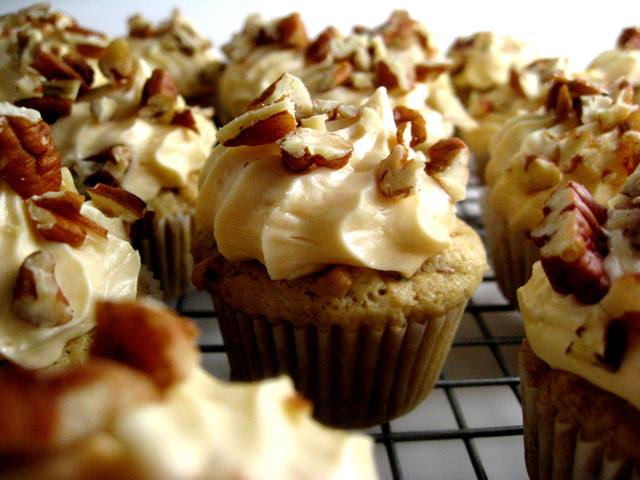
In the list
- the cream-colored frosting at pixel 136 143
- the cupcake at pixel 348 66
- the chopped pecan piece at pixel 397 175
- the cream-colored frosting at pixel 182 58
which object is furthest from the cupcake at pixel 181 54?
the chopped pecan piece at pixel 397 175

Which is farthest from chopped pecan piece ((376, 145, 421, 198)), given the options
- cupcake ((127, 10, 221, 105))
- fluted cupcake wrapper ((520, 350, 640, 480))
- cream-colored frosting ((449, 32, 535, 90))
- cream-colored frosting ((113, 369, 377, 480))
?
cupcake ((127, 10, 221, 105))

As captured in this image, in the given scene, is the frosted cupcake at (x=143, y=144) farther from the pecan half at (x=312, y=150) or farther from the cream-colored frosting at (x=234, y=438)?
the cream-colored frosting at (x=234, y=438)

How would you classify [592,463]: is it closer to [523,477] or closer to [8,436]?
[523,477]

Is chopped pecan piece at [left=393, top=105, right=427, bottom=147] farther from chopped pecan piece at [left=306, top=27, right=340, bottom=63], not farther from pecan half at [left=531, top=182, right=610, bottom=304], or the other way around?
chopped pecan piece at [left=306, top=27, right=340, bottom=63]

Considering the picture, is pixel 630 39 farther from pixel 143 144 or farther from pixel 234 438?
pixel 234 438

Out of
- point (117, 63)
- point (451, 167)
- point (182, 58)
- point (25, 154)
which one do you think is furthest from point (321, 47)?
point (25, 154)

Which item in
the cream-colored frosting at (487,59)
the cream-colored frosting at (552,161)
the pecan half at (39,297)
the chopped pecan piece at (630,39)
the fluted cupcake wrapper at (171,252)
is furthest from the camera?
the cream-colored frosting at (487,59)

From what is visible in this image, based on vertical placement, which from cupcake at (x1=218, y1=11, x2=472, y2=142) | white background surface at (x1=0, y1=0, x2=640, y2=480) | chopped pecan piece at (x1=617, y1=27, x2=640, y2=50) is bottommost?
white background surface at (x1=0, y1=0, x2=640, y2=480)
